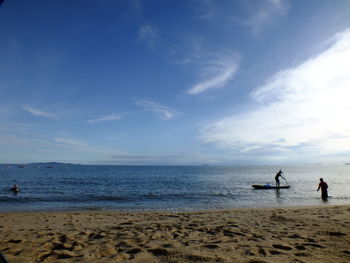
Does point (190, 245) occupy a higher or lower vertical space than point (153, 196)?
higher

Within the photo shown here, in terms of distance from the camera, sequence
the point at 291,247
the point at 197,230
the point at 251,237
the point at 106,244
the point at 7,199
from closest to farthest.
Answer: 1. the point at 291,247
2. the point at 106,244
3. the point at 251,237
4. the point at 197,230
5. the point at 7,199

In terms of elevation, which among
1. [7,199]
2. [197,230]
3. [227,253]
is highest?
[227,253]

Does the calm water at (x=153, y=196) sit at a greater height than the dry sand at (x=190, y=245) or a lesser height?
lesser

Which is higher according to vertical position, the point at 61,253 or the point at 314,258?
the point at 314,258

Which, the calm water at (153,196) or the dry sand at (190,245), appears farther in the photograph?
the calm water at (153,196)

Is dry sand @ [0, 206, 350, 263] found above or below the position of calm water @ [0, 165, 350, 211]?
above

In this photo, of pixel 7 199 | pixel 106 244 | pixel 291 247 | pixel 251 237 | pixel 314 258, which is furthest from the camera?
pixel 7 199

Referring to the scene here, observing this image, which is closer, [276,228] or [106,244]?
[106,244]

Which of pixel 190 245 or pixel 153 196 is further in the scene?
pixel 153 196

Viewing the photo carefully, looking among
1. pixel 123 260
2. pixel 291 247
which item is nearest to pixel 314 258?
pixel 291 247

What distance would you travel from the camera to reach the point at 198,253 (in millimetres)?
4586

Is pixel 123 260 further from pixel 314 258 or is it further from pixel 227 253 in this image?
pixel 314 258

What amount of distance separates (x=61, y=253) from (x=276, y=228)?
274 inches

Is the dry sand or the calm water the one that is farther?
the calm water
